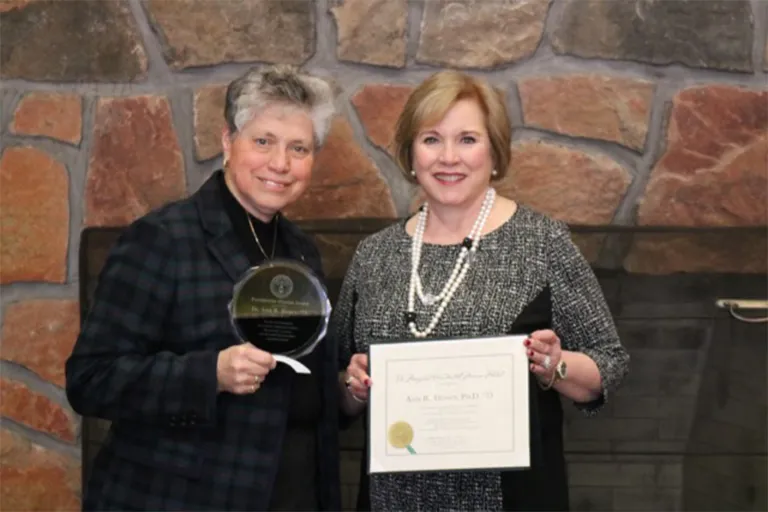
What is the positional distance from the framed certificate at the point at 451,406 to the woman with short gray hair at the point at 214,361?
17 centimetres

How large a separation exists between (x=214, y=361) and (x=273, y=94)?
0.50 metres

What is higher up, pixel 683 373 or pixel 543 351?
pixel 543 351

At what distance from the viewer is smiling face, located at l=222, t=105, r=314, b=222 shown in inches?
67.4

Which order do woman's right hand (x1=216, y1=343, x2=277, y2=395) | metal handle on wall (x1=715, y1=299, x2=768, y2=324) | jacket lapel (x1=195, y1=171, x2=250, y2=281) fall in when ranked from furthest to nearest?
metal handle on wall (x1=715, y1=299, x2=768, y2=324)
jacket lapel (x1=195, y1=171, x2=250, y2=281)
woman's right hand (x1=216, y1=343, x2=277, y2=395)

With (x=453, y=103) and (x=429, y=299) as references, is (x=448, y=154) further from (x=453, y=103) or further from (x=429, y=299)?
(x=429, y=299)

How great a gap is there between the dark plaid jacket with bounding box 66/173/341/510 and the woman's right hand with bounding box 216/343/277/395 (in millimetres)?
18

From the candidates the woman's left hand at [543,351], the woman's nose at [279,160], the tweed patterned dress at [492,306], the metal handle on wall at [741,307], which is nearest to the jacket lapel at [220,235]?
the woman's nose at [279,160]

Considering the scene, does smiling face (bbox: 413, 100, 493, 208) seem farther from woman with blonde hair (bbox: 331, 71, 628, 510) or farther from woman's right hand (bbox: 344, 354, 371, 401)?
woman's right hand (bbox: 344, 354, 371, 401)

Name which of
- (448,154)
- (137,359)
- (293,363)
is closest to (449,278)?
(448,154)

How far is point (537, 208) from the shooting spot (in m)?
2.20

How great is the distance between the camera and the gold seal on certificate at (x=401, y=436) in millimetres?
1626

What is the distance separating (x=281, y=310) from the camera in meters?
1.61

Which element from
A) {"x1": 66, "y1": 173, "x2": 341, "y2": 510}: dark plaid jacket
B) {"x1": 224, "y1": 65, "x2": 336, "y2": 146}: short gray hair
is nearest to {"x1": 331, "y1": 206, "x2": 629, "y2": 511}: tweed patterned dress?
{"x1": 66, "y1": 173, "x2": 341, "y2": 510}: dark plaid jacket

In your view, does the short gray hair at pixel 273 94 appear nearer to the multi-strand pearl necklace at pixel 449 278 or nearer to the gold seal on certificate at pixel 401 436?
the multi-strand pearl necklace at pixel 449 278
